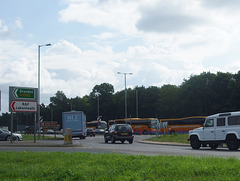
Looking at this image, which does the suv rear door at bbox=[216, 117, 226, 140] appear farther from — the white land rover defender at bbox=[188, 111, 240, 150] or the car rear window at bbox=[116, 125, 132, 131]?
the car rear window at bbox=[116, 125, 132, 131]

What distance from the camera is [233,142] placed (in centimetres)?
2177

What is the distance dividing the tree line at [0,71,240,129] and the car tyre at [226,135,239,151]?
58.4 meters

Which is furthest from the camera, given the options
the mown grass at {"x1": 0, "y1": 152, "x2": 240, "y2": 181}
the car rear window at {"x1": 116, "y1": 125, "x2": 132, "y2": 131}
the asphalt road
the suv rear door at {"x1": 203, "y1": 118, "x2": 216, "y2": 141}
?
the car rear window at {"x1": 116, "y1": 125, "x2": 132, "y2": 131}

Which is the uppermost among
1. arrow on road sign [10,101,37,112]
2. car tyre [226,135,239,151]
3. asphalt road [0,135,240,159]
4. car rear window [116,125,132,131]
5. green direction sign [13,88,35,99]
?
green direction sign [13,88,35,99]

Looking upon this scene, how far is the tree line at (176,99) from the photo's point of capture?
8275 centimetres

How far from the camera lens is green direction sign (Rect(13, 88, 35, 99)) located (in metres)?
33.3

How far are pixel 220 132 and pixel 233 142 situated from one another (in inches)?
44.5

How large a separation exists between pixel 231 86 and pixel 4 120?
135977mm

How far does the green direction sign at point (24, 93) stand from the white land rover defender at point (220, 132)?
16.0 meters

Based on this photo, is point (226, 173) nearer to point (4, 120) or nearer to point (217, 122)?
point (217, 122)

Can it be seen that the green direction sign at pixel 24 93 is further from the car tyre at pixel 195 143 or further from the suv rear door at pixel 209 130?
the suv rear door at pixel 209 130

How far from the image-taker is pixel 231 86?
79062 millimetres

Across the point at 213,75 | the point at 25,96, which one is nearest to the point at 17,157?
the point at 25,96

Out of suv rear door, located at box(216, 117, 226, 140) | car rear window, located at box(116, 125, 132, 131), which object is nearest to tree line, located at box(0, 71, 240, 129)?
car rear window, located at box(116, 125, 132, 131)
